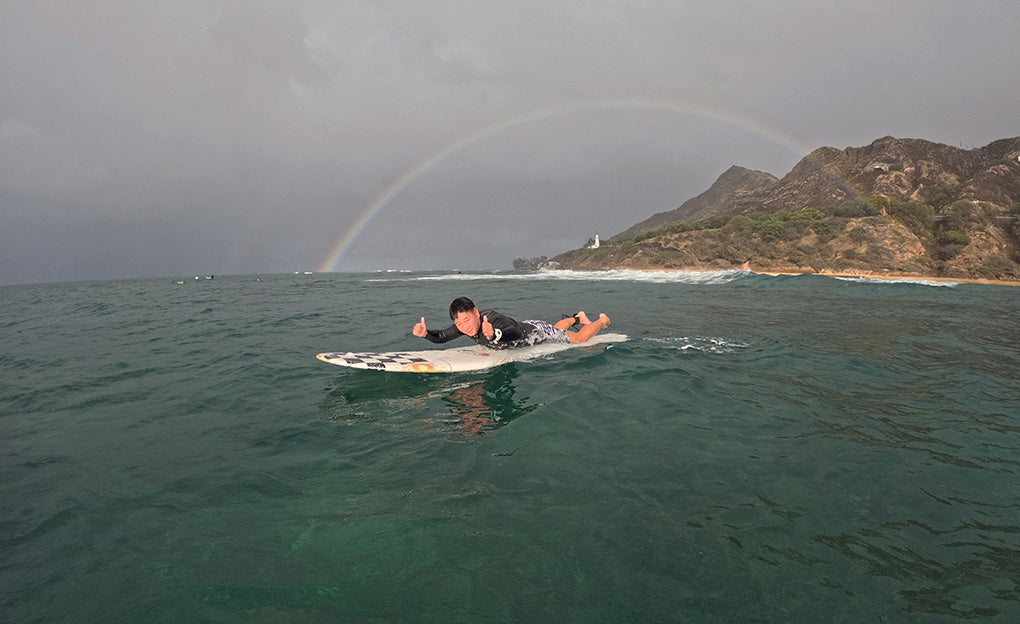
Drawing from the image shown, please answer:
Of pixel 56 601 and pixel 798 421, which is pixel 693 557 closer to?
pixel 798 421

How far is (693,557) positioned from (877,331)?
1359 cm

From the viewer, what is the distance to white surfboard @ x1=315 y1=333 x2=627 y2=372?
8.11 meters

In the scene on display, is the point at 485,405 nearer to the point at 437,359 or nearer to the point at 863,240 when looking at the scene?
the point at 437,359

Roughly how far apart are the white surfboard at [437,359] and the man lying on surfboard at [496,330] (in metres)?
0.28

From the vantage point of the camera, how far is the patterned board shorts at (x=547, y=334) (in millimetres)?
10141

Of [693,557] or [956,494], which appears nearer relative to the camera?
[693,557]

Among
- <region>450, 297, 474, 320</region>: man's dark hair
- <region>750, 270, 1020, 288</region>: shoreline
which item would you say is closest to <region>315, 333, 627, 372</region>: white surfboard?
<region>450, 297, 474, 320</region>: man's dark hair

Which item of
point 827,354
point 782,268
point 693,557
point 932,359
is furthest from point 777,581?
point 782,268

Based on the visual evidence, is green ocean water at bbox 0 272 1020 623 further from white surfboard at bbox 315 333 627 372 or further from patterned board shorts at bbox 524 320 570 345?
patterned board shorts at bbox 524 320 570 345

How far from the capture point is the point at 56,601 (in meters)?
2.63

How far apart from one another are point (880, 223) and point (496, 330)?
2440 inches

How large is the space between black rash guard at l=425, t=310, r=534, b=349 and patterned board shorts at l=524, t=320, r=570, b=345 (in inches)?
→ 22.6

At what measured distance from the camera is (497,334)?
8938mm

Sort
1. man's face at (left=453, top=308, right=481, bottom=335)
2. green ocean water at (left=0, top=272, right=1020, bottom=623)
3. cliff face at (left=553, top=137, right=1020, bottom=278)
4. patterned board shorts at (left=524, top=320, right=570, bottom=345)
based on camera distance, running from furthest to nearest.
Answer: cliff face at (left=553, top=137, right=1020, bottom=278)
patterned board shorts at (left=524, top=320, right=570, bottom=345)
man's face at (left=453, top=308, right=481, bottom=335)
green ocean water at (left=0, top=272, right=1020, bottom=623)
